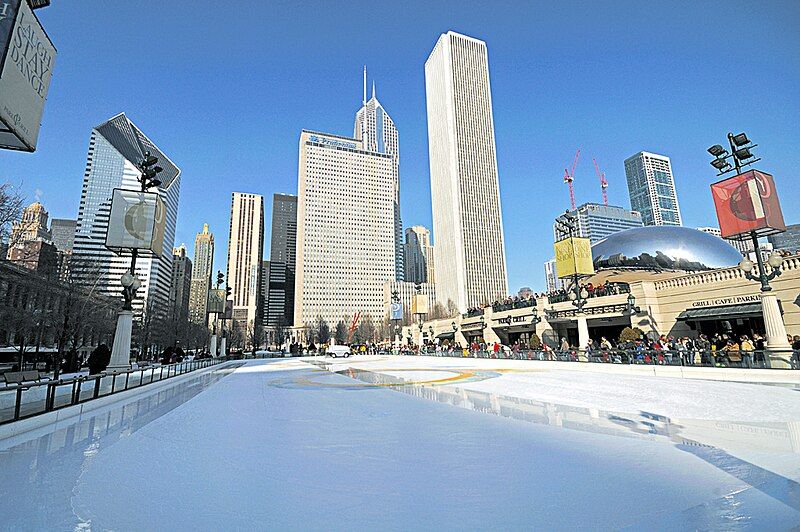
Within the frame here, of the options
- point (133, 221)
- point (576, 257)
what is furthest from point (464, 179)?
point (133, 221)

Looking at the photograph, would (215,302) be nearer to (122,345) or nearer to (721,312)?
(122,345)

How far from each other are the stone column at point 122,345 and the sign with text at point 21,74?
7.57m

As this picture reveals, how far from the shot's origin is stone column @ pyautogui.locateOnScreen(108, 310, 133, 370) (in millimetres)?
14172

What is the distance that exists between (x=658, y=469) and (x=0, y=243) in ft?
70.7

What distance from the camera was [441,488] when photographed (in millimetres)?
3643

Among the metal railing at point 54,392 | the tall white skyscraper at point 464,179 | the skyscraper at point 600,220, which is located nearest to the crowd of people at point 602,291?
the metal railing at point 54,392

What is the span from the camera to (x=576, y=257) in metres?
25.3

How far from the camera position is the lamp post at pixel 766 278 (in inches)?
554

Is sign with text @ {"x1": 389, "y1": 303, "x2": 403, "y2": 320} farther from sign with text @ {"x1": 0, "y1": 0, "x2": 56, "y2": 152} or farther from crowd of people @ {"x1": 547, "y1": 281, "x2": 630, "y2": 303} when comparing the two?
sign with text @ {"x1": 0, "y1": 0, "x2": 56, "y2": 152}

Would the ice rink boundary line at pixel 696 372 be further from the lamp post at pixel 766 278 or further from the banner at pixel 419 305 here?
the banner at pixel 419 305

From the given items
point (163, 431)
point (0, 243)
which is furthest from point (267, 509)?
point (0, 243)

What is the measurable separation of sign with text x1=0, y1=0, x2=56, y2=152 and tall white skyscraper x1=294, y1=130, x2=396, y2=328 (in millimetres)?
135869

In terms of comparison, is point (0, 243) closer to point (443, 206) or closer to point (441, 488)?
point (441, 488)

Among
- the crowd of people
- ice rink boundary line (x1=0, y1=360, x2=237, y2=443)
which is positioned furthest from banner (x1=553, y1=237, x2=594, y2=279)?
ice rink boundary line (x1=0, y1=360, x2=237, y2=443)
